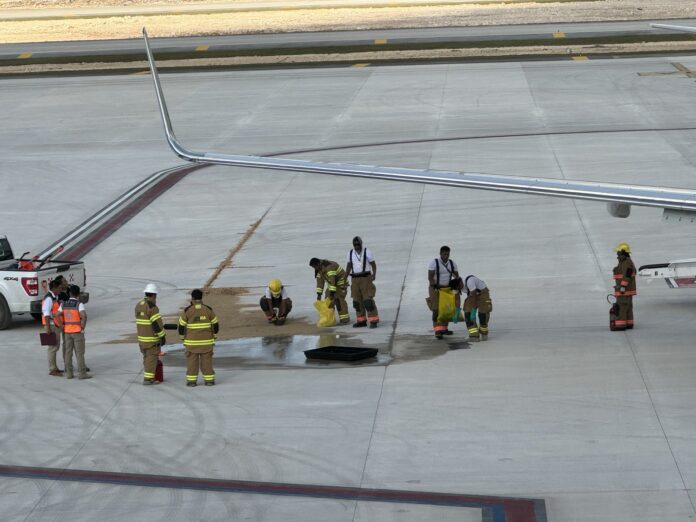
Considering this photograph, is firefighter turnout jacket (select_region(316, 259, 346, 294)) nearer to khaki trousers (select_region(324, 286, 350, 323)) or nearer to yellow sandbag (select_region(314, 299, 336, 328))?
khaki trousers (select_region(324, 286, 350, 323))

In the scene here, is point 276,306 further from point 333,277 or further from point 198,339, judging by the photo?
point 198,339

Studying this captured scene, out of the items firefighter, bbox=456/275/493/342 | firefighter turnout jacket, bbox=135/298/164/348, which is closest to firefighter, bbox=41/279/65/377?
firefighter turnout jacket, bbox=135/298/164/348

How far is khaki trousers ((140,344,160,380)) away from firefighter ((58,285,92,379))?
1.28 m

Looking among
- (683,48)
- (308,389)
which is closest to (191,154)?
(308,389)

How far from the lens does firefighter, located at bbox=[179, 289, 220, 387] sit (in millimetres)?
19484

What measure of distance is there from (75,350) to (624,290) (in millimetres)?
9626

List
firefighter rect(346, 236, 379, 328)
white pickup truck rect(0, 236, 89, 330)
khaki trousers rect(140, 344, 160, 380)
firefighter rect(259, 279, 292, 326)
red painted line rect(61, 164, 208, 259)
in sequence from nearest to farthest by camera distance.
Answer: khaki trousers rect(140, 344, 160, 380) < firefighter rect(346, 236, 379, 328) < firefighter rect(259, 279, 292, 326) < white pickup truck rect(0, 236, 89, 330) < red painted line rect(61, 164, 208, 259)

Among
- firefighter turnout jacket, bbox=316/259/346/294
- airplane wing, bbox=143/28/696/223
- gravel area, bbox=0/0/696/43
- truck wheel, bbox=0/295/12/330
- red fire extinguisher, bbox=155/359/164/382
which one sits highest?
gravel area, bbox=0/0/696/43

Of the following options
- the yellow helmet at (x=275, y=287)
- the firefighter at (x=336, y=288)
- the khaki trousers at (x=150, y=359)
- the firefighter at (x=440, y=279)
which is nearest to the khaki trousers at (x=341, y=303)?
the firefighter at (x=336, y=288)

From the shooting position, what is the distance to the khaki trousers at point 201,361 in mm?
19484

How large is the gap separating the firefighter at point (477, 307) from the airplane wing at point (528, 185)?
114 inches

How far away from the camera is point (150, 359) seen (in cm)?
1964

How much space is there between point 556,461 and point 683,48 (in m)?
52.9

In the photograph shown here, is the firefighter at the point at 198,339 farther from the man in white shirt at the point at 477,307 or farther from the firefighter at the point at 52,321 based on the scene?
the man in white shirt at the point at 477,307
